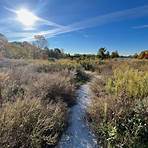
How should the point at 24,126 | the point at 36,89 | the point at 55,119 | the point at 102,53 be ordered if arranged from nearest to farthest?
1. the point at 24,126
2. the point at 55,119
3. the point at 36,89
4. the point at 102,53

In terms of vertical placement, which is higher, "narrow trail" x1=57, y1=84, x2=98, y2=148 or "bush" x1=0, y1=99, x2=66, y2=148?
"bush" x1=0, y1=99, x2=66, y2=148

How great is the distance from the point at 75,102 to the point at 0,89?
8.91 ft

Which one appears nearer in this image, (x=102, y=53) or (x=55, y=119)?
(x=55, y=119)

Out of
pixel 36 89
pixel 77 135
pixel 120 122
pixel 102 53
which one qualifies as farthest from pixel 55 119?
pixel 102 53

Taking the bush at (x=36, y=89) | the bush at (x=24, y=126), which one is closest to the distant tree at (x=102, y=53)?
the bush at (x=36, y=89)

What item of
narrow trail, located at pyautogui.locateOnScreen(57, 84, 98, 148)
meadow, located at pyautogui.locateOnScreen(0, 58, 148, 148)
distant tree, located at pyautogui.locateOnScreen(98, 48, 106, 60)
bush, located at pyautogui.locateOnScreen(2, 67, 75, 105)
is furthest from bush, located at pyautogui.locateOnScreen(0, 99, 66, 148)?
distant tree, located at pyautogui.locateOnScreen(98, 48, 106, 60)

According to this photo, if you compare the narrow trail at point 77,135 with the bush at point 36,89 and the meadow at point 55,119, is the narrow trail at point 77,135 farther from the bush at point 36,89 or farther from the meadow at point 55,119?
the bush at point 36,89

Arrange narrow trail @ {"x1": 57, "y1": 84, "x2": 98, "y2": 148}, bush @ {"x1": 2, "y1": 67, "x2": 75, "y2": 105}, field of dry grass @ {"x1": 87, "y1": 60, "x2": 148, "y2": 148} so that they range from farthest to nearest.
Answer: bush @ {"x1": 2, "y1": 67, "x2": 75, "y2": 105}, narrow trail @ {"x1": 57, "y1": 84, "x2": 98, "y2": 148}, field of dry grass @ {"x1": 87, "y1": 60, "x2": 148, "y2": 148}

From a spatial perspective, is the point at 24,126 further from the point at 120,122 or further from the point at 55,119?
the point at 120,122

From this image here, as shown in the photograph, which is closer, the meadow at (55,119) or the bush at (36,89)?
the meadow at (55,119)

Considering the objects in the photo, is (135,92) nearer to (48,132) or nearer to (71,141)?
(71,141)

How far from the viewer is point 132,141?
4246 mm

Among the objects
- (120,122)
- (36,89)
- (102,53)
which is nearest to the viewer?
Result: (120,122)

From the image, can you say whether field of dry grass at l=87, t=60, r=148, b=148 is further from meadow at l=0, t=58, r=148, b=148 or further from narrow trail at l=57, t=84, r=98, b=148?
narrow trail at l=57, t=84, r=98, b=148
